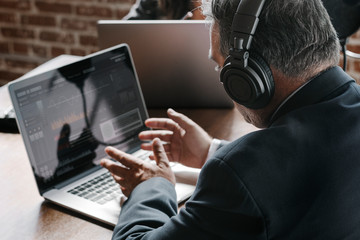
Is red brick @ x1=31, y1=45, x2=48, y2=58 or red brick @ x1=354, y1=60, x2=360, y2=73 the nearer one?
red brick @ x1=354, y1=60, x2=360, y2=73

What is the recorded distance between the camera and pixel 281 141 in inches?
31.1

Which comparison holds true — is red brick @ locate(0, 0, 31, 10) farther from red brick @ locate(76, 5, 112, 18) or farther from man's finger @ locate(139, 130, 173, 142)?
man's finger @ locate(139, 130, 173, 142)

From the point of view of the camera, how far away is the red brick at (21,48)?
3506 mm

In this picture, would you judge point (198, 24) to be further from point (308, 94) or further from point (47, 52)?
point (47, 52)

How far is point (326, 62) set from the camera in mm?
876

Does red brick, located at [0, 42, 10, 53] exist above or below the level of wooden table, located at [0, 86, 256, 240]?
above

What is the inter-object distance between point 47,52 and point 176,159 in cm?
241

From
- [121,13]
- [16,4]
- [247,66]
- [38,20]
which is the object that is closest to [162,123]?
[247,66]

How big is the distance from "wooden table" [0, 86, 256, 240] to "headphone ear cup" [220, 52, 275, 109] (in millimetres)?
414

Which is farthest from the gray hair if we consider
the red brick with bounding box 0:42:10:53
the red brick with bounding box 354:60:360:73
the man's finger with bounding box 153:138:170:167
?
the red brick with bounding box 0:42:10:53

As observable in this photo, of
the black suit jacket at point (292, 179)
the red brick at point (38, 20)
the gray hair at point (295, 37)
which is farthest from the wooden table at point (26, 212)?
the red brick at point (38, 20)

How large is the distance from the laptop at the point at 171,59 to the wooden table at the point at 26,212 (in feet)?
1.55

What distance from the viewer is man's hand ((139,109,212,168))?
51.8 inches

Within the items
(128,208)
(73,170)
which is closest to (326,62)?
(128,208)
